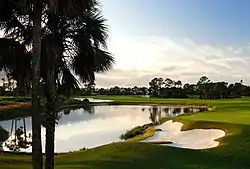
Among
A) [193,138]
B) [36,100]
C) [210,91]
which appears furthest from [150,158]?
[210,91]

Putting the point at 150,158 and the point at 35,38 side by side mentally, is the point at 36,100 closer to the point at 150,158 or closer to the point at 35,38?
the point at 35,38

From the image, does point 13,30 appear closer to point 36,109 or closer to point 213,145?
point 36,109

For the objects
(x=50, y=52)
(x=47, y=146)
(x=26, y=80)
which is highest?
(x=50, y=52)

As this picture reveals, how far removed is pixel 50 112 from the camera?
44.8 feet

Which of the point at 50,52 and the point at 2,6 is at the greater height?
the point at 2,6

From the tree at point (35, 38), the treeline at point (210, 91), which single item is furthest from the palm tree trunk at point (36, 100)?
the treeline at point (210, 91)

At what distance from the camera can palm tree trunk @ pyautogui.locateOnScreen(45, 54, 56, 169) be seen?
1366 cm

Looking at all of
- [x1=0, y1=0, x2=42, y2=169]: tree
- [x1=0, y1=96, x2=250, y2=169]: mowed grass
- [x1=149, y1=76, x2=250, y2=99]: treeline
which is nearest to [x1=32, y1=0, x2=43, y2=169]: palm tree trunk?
[x1=0, y1=0, x2=42, y2=169]: tree

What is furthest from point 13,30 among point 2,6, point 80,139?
point 80,139

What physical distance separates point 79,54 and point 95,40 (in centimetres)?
79

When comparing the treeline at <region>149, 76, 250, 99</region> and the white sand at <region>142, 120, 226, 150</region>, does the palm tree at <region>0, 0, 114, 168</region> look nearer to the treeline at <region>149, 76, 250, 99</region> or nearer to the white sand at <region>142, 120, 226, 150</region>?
the white sand at <region>142, 120, 226, 150</region>

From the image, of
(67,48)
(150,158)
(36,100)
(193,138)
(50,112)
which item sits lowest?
(193,138)

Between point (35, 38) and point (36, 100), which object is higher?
point (35, 38)

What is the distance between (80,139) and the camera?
42969 mm
